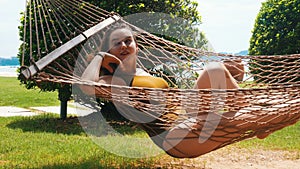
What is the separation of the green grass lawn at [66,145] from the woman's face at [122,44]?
659 millimetres

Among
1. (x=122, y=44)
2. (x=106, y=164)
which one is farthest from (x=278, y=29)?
(x=106, y=164)

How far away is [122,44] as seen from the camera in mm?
2395

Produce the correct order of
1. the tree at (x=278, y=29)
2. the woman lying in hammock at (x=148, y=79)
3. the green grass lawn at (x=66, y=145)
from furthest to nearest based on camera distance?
the tree at (x=278, y=29) → the green grass lawn at (x=66, y=145) → the woman lying in hammock at (x=148, y=79)

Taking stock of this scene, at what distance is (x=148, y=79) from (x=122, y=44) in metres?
0.27

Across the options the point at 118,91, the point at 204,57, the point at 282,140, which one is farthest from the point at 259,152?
the point at 118,91

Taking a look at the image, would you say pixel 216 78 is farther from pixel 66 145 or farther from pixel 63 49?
pixel 66 145

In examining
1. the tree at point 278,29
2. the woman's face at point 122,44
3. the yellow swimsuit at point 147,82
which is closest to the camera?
the yellow swimsuit at point 147,82

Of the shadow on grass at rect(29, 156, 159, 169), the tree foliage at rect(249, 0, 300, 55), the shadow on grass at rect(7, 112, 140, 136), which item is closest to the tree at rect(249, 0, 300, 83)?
the tree foliage at rect(249, 0, 300, 55)

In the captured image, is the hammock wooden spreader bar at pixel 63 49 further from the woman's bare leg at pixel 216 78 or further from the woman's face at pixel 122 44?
the woman's bare leg at pixel 216 78

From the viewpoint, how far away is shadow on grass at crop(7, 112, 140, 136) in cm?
389

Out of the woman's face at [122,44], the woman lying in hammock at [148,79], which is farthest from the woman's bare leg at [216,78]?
the woman's face at [122,44]

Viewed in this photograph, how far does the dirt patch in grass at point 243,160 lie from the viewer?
8.69 feet

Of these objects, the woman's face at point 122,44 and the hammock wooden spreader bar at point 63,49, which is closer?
the hammock wooden spreader bar at point 63,49

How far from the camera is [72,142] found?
3258mm
